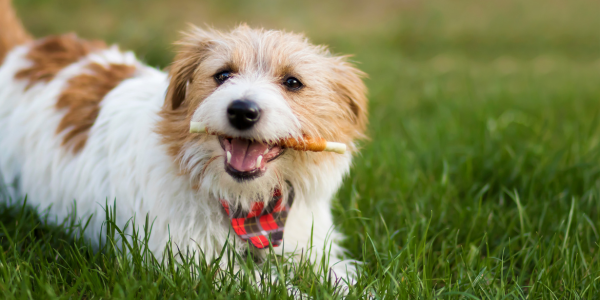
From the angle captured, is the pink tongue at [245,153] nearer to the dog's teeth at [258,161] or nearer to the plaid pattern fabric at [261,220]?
the dog's teeth at [258,161]

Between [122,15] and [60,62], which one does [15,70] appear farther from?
[122,15]

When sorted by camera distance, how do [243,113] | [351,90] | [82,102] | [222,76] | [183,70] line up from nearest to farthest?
[243,113], [222,76], [183,70], [351,90], [82,102]

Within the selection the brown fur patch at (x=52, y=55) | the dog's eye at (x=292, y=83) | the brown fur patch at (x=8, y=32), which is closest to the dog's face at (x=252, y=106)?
the dog's eye at (x=292, y=83)

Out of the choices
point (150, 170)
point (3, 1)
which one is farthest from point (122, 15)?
point (150, 170)

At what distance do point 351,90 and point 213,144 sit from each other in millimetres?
911

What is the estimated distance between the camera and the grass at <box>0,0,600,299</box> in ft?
7.25

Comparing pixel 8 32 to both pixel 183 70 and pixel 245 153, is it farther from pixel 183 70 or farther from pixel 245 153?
pixel 245 153

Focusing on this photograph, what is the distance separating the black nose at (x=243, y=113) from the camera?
6.83 ft

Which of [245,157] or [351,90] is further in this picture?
[351,90]

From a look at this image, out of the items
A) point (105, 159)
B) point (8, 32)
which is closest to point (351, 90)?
point (105, 159)

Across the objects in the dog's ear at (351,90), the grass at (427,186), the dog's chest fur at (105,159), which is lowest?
the grass at (427,186)

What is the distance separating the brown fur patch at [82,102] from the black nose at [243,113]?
1.33 m

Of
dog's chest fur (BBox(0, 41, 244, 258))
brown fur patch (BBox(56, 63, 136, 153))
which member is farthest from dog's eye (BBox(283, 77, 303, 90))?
brown fur patch (BBox(56, 63, 136, 153))

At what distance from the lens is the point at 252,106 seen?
2092mm
